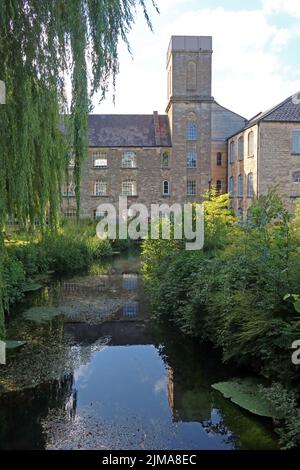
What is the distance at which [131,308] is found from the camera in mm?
12000

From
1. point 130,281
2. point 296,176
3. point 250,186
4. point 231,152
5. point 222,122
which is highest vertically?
point 222,122

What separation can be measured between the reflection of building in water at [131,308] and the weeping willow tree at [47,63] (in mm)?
6974

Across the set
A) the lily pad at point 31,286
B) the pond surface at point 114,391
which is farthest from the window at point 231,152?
the pond surface at point 114,391

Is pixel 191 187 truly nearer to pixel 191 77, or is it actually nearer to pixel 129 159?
pixel 129 159

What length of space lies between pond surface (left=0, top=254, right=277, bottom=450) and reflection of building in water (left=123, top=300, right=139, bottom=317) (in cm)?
10

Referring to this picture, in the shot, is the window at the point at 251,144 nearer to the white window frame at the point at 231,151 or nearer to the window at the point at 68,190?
the white window frame at the point at 231,151

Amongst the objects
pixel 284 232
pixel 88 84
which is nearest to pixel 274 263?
pixel 284 232

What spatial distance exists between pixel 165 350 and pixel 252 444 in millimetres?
3642

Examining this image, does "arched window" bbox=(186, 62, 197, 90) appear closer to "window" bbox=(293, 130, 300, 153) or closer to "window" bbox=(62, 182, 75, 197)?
"window" bbox=(293, 130, 300, 153)

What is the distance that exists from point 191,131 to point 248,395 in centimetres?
3280

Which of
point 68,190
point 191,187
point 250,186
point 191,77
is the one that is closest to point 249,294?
point 68,190

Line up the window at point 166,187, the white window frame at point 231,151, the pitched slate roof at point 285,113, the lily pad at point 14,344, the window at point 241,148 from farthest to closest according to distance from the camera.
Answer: the window at point 166,187 < the white window frame at point 231,151 < the window at point 241,148 < the pitched slate roof at point 285,113 < the lily pad at point 14,344

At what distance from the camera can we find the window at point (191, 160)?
3716 cm

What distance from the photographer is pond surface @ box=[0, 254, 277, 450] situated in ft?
17.5
